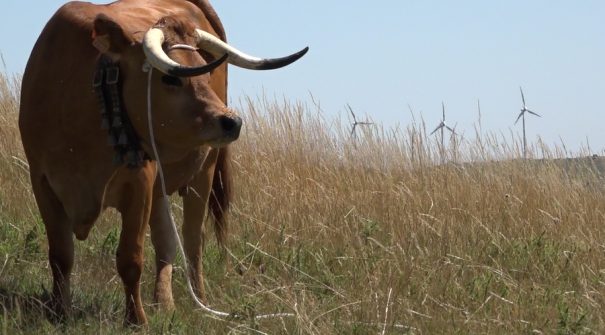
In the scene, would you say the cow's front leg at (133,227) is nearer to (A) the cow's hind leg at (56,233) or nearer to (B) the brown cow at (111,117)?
(B) the brown cow at (111,117)

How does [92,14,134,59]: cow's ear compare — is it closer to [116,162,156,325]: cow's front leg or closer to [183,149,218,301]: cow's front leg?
[116,162,156,325]: cow's front leg

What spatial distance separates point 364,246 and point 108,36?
8.49 ft

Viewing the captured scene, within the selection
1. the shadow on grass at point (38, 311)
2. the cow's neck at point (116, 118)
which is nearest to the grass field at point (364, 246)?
the shadow on grass at point (38, 311)

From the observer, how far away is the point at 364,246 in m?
8.08

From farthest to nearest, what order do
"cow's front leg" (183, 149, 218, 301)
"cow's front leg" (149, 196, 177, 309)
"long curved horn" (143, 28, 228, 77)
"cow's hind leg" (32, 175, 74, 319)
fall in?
1. "cow's front leg" (183, 149, 218, 301)
2. "cow's front leg" (149, 196, 177, 309)
3. "cow's hind leg" (32, 175, 74, 319)
4. "long curved horn" (143, 28, 228, 77)

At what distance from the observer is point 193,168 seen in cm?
734

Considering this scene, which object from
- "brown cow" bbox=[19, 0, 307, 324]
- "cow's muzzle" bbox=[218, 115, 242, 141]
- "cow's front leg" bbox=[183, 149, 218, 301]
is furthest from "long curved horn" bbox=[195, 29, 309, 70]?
"cow's front leg" bbox=[183, 149, 218, 301]

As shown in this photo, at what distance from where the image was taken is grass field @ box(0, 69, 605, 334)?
6.14 meters

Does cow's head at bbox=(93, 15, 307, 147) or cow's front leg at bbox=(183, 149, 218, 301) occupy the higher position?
cow's head at bbox=(93, 15, 307, 147)

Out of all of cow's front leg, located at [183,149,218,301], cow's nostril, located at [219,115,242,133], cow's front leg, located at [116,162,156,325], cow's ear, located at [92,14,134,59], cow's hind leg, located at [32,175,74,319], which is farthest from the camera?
cow's front leg, located at [183,149,218,301]

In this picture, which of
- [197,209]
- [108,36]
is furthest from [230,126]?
[197,209]

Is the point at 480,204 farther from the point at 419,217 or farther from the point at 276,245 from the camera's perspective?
the point at 276,245

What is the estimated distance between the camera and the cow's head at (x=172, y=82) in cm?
592

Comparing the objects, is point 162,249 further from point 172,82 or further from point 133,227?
point 172,82
